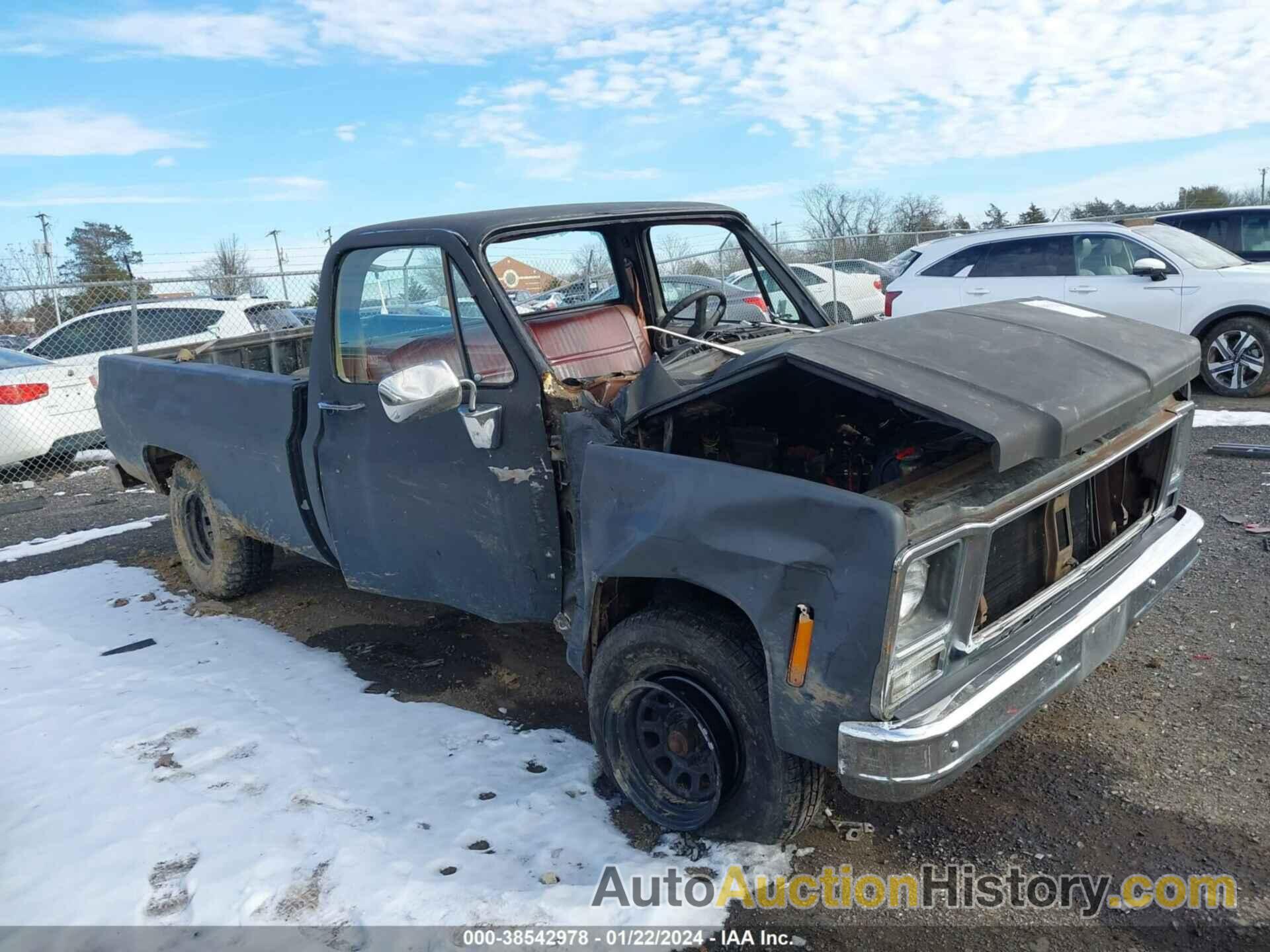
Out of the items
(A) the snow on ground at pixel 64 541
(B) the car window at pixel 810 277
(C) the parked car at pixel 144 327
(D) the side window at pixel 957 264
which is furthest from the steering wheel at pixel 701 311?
(B) the car window at pixel 810 277

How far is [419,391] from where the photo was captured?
301 centimetres

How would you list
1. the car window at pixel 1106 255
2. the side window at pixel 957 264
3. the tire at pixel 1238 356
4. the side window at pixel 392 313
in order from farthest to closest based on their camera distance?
Answer: the side window at pixel 957 264 → the car window at pixel 1106 255 → the tire at pixel 1238 356 → the side window at pixel 392 313

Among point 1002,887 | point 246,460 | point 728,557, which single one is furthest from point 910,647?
point 246,460

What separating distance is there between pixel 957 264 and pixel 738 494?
8.97 m

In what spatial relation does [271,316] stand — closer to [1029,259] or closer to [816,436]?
[1029,259]

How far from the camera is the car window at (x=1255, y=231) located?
1052 cm

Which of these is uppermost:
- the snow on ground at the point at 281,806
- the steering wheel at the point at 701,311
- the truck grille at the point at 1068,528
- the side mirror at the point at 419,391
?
the steering wheel at the point at 701,311

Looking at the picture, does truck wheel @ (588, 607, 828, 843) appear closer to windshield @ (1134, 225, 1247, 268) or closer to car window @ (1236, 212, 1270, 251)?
windshield @ (1134, 225, 1247, 268)

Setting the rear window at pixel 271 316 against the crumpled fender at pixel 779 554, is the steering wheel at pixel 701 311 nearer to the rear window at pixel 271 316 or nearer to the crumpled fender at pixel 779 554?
the crumpled fender at pixel 779 554

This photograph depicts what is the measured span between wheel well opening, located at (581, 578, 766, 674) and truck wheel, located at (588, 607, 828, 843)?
0.05m

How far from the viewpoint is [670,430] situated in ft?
9.45

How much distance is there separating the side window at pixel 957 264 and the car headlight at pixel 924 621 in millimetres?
8817

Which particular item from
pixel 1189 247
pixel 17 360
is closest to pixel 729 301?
pixel 1189 247

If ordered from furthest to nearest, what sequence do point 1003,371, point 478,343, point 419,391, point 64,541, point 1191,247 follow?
point 1191,247
point 64,541
point 478,343
point 419,391
point 1003,371
